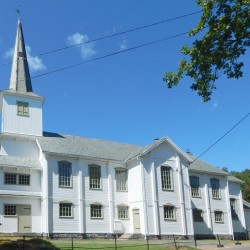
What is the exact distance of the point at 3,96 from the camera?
126 feet

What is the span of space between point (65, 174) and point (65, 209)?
293 centimetres

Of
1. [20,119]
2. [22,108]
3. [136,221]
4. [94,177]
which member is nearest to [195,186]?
[136,221]

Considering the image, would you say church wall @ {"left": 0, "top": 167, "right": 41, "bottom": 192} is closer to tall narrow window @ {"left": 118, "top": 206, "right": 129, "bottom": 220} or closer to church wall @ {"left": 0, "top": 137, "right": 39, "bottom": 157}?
church wall @ {"left": 0, "top": 137, "right": 39, "bottom": 157}

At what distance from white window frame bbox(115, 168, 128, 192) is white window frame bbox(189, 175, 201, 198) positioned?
7136 millimetres

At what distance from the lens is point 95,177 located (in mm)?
37906

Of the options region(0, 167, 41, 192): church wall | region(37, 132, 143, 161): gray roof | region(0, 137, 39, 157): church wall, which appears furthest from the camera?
region(37, 132, 143, 161): gray roof

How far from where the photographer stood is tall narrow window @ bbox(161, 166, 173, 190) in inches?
1547

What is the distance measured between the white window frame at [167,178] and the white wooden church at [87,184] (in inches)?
3.7

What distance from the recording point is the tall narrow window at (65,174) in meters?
36.0

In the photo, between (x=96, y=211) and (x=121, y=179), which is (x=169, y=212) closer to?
(x=121, y=179)

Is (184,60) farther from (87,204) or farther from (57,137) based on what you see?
(57,137)

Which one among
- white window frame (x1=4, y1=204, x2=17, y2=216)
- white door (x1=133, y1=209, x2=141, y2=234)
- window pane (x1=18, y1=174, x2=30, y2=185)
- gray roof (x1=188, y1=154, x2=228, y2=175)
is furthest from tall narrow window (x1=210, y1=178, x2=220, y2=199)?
white window frame (x1=4, y1=204, x2=17, y2=216)

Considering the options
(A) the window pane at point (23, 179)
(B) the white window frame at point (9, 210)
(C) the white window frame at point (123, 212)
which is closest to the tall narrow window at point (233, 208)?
(C) the white window frame at point (123, 212)

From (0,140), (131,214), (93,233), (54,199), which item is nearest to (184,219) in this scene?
(131,214)
